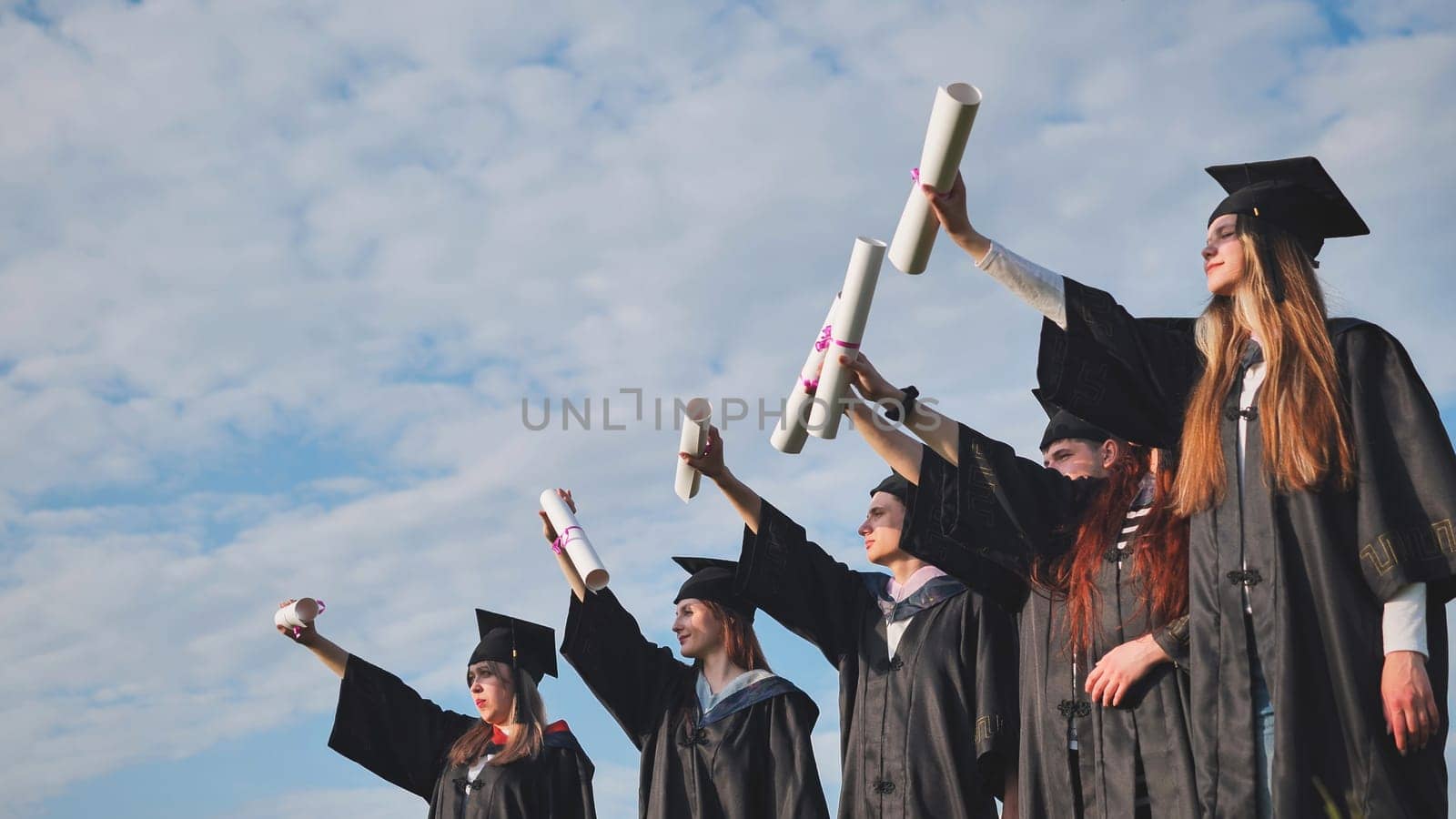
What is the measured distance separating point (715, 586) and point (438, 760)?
7.35 ft

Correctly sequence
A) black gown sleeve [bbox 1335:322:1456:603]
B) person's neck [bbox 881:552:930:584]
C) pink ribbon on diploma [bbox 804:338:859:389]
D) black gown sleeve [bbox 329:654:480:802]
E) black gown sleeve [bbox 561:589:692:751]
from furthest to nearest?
black gown sleeve [bbox 329:654:480:802]
black gown sleeve [bbox 561:589:692:751]
person's neck [bbox 881:552:930:584]
pink ribbon on diploma [bbox 804:338:859:389]
black gown sleeve [bbox 1335:322:1456:603]

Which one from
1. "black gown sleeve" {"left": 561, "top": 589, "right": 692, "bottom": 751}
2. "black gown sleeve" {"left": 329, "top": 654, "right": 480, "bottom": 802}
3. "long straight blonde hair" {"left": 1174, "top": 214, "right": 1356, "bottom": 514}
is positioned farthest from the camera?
"black gown sleeve" {"left": 329, "top": 654, "right": 480, "bottom": 802}

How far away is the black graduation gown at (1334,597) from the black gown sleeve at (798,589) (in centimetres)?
291

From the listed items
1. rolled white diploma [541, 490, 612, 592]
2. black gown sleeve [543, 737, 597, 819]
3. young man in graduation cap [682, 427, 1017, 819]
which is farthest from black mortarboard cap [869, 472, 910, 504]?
black gown sleeve [543, 737, 597, 819]

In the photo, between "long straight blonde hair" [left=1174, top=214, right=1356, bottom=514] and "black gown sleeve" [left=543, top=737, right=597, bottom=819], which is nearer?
"long straight blonde hair" [left=1174, top=214, right=1356, bottom=514]

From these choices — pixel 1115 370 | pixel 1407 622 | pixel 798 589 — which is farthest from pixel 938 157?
pixel 798 589

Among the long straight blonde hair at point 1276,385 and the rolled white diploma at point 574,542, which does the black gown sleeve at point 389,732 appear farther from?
the long straight blonde hair at point 1276,385

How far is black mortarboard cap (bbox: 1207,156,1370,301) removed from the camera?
4926mm

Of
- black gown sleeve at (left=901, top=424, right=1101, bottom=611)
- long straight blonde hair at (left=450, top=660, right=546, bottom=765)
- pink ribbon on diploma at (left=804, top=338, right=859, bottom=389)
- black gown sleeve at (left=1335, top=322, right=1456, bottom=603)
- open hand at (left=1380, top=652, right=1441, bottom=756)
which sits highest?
pink ribbon on diploma at (left=804, top=338, right=859, bottom=389)

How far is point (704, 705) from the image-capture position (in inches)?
326

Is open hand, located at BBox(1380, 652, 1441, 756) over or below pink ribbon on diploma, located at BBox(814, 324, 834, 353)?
below

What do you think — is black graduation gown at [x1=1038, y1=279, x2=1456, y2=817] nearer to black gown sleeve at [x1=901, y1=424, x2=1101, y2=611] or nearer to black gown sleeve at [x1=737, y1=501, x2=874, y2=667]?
black gown sleeve at [x1=901, y1=424, x2=1101, y2=611]

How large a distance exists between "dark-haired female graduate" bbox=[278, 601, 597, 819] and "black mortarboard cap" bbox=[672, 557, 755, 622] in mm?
1339

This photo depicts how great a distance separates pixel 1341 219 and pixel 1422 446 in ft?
3.26
